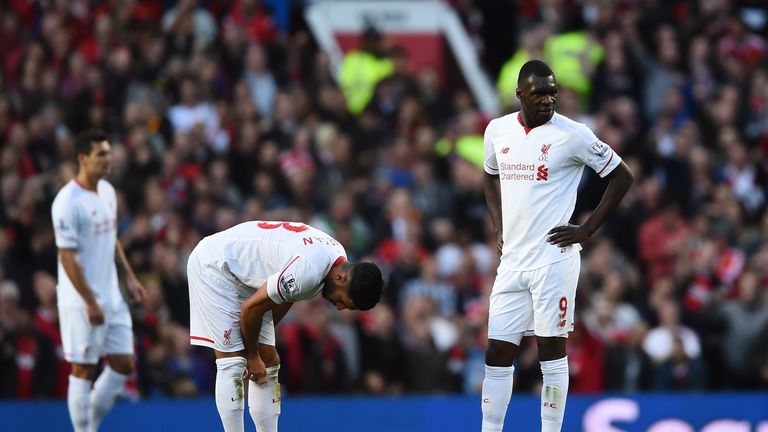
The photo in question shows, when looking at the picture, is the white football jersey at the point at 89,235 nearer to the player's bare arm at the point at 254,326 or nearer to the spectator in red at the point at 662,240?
the player's bare arm at the point at 254,326

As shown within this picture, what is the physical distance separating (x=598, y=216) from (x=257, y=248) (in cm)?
244

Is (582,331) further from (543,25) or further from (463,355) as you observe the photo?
(543,25)

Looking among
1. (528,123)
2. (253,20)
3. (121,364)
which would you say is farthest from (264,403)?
(253,20)

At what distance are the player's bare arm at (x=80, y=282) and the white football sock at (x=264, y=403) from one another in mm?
2155

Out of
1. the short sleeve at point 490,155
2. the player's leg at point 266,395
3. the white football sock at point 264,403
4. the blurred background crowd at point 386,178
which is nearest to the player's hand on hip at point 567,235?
the short sleeve at point 490,155

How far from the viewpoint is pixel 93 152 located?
11891 millimetres

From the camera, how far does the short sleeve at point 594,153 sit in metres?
10.2

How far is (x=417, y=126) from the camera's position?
1875cm

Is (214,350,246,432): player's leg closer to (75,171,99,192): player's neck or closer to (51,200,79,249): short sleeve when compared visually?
(51,200,79,249): short sleeve

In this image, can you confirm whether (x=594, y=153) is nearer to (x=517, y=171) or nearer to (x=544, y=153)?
(x=544, y=153)

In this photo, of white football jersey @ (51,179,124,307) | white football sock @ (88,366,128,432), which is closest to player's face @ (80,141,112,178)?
white football jersey @ (51,179,124,307)

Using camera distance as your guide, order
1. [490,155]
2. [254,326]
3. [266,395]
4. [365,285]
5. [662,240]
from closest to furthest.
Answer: [365,285] < [254,326] < [266,395] < [490,155] < [662,240]

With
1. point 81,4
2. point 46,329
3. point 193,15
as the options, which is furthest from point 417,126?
point 46,329

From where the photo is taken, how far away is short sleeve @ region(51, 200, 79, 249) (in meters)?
11.8
